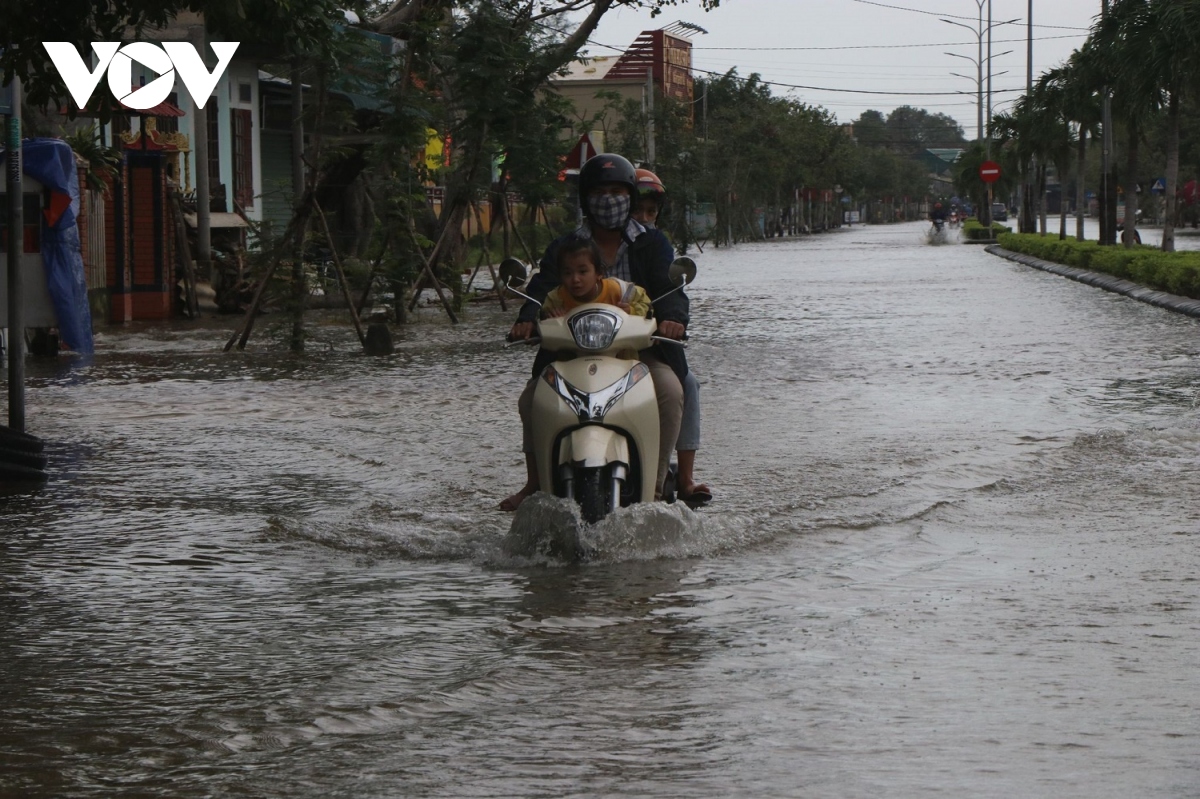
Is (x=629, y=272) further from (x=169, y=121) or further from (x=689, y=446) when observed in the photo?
(x=169, y=121)

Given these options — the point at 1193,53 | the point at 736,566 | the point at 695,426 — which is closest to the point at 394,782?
the point at 736,566

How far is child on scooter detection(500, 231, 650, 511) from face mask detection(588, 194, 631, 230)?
204 mm

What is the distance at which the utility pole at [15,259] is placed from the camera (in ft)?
32.4

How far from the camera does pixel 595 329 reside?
22.4 ft

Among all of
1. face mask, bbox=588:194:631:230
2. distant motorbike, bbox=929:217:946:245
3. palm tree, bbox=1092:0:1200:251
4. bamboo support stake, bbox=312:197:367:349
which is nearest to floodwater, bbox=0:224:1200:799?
face mask, bbox=588:194:631:230

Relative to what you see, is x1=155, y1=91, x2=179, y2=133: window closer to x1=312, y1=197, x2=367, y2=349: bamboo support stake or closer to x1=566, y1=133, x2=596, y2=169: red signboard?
x1=566, y1=133, x2=596, y2=169: red signboard

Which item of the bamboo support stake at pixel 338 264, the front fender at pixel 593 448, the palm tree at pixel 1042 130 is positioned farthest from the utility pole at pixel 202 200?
the palm tree at pixel 1042 130

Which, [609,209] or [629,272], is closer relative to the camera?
[609,209]

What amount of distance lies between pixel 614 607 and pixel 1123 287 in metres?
22.7

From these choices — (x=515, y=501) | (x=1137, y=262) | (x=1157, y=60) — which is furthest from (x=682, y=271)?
(x=1157, y=60)

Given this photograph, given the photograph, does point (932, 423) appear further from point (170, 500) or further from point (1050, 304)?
point (1050, 304)

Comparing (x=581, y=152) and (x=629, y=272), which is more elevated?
(x=581, y=152)

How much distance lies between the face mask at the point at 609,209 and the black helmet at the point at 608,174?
0.12 ft

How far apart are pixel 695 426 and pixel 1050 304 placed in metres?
17.6
